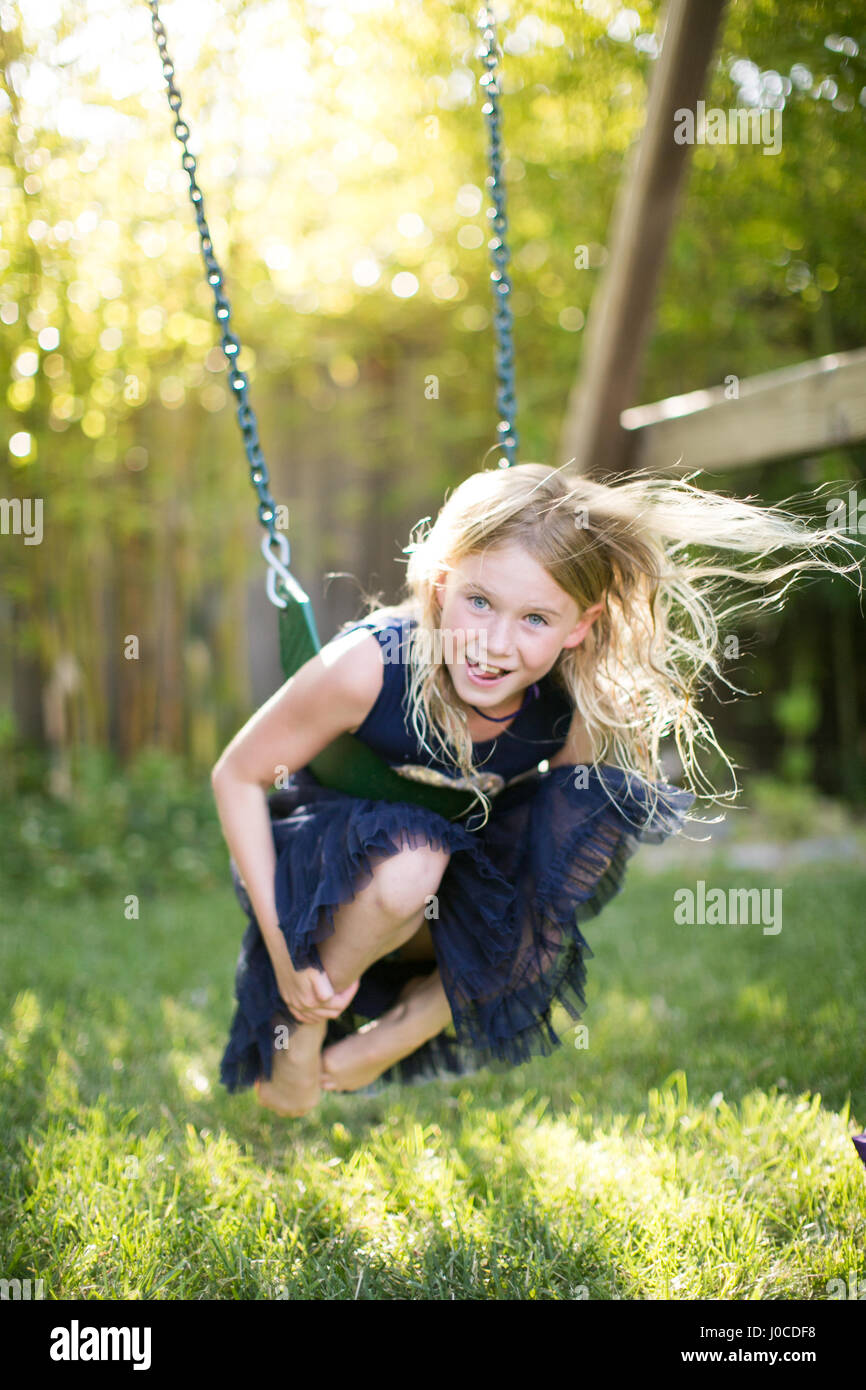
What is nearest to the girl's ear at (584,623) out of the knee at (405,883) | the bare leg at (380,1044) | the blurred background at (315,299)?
the knee at (405,883)

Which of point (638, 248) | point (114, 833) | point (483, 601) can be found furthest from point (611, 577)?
point (114, 833)

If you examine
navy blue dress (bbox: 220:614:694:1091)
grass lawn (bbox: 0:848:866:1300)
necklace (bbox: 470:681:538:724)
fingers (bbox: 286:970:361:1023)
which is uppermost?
necklace (bbox: 470:681:538:724)

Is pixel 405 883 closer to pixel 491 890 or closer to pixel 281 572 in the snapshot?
pixel 491 890

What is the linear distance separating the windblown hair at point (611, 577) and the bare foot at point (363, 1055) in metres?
0.40

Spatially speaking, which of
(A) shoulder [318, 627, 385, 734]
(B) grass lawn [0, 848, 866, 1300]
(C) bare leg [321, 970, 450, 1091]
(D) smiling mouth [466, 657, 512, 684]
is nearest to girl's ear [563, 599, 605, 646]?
(D) smiling mouth [466, 657, 512, 684]

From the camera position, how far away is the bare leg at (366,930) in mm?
1575

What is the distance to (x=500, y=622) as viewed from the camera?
1.58m

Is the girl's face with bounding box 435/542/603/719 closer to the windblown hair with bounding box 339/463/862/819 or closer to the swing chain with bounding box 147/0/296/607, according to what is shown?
the windblown hair with bounding box 339/463/862/819

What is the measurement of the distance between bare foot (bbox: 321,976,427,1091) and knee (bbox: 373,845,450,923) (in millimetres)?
277

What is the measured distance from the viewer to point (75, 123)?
12.0 feet

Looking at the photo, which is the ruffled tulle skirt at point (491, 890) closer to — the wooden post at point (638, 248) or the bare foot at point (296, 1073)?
the bare foot at point (296, 1073)

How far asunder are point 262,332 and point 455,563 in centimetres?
300

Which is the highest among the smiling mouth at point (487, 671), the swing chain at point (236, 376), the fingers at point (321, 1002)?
the swing chain at point (236, 376)

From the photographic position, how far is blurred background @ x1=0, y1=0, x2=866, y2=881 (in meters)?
3.54
